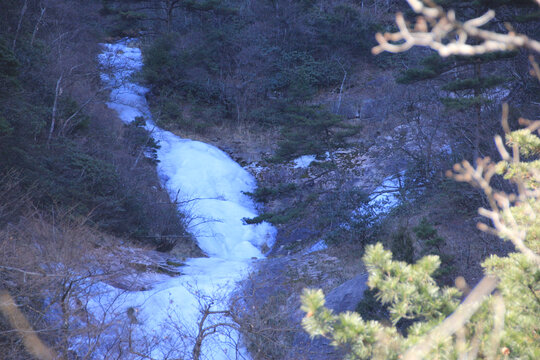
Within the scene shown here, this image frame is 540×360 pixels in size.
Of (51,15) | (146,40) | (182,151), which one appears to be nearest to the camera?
(51,15)

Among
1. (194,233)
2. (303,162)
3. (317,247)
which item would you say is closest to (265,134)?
(303,162)

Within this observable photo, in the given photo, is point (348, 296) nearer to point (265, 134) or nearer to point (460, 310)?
point (460, 310)

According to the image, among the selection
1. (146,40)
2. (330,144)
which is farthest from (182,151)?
(146,40)

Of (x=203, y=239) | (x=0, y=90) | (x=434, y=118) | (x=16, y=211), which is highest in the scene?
(x=0, y=90)

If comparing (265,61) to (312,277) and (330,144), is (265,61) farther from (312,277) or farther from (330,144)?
(312,277)

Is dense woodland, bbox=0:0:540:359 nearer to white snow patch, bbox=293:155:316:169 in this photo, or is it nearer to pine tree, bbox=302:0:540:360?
pine tree, bbox=302:0:540:360

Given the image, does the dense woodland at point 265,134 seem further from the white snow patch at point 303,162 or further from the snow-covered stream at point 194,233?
the snow-covered stream at point 194,233
